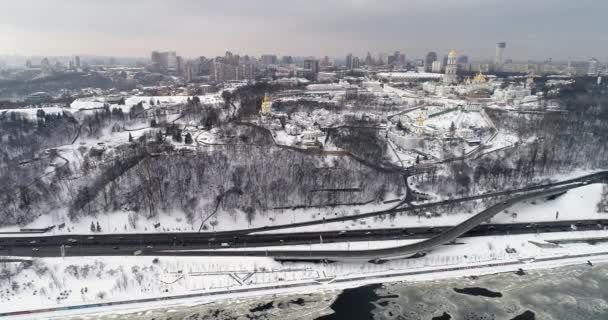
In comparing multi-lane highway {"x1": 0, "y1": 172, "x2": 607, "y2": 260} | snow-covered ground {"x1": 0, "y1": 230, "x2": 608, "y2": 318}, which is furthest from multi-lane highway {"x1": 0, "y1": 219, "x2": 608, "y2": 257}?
snow-covered ground {"x1": 0, "y1": 230, "x2": 608, "y2": 318}

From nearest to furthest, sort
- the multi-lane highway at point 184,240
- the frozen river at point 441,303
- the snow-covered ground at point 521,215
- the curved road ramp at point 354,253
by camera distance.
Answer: the frozen river at point 441,303 → the curved road ramp at point 354,253 → the multi-lane highway at point 184,240 → the snow-covered ground at point 521,215

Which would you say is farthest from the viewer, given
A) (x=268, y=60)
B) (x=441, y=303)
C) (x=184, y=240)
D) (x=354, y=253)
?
(x=268, y=60)

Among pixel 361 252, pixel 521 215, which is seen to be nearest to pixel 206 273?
pixel 361 252

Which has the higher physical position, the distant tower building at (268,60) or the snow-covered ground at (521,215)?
the distant tower building at (268,60)

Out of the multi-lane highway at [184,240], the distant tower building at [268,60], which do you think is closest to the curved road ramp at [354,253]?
the multi-lane highway at [184,240]

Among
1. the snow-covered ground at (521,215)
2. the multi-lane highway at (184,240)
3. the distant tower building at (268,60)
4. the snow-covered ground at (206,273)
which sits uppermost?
the distant tower building at (268,60)

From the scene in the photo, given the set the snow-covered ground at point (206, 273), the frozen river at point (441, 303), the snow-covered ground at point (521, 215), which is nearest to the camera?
the frozen river at point (441, 303)

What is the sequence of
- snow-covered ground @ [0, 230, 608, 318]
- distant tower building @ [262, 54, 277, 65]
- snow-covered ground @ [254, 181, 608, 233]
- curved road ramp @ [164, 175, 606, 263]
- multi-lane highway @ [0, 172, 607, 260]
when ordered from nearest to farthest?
snow-covered ground @ [0, 230, 608, 318] → curved road ramp @ [164, 175, 606, 263] → multi-lane highway @ [0, 172, 607, 260] → snow-covered ground @ [254, 181, 608, 233] → distant tower building @ [262, 54, 277, 65]

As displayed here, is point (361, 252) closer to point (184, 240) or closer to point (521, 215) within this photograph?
point (184, 240)

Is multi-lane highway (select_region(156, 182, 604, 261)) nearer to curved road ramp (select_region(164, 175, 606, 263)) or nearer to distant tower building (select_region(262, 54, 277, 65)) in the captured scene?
curved road ramp (select_region(164, 175, 606, 263))

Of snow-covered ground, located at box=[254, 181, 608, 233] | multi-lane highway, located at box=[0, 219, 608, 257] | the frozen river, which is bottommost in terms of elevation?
the frozen river

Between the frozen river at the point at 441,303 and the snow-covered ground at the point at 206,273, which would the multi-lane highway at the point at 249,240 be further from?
the frozen river at the point at 441,303
